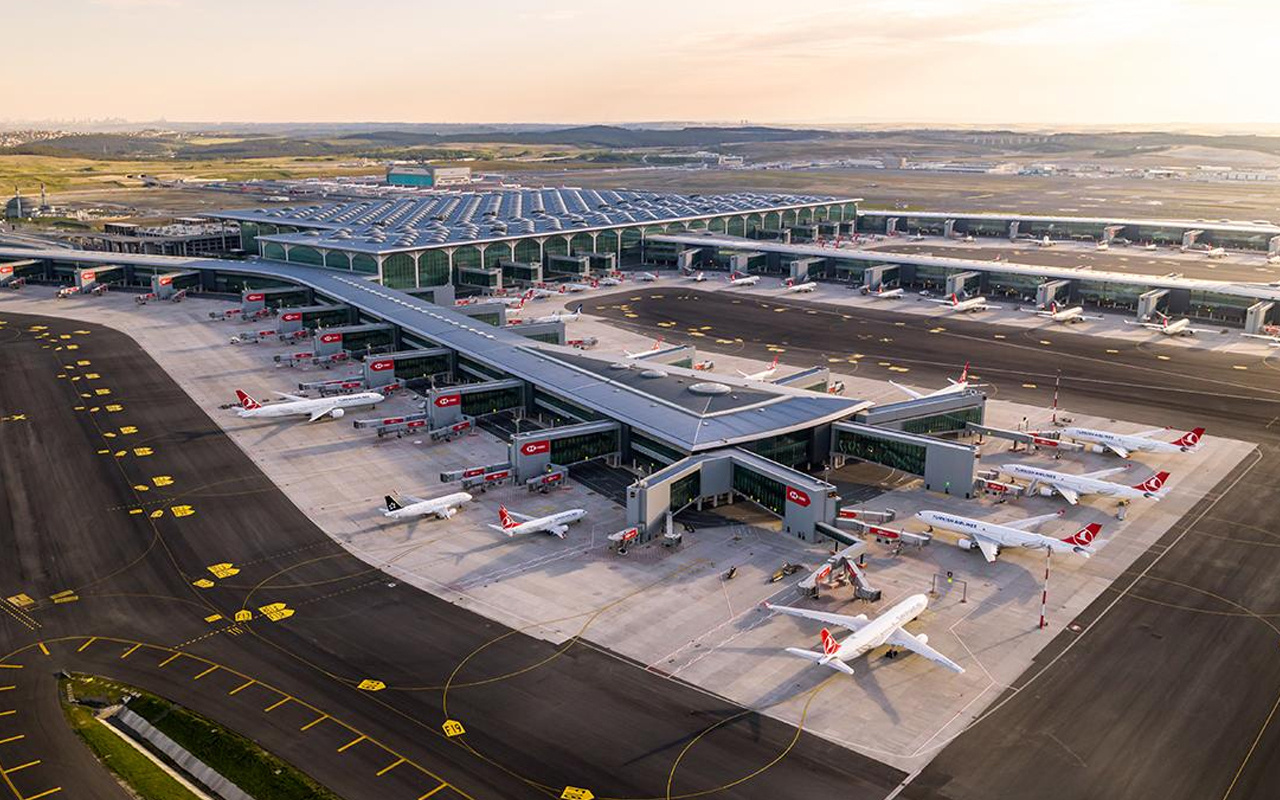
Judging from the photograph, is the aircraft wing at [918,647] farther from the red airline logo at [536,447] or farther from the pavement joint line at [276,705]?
the red airline logo at [536,447]

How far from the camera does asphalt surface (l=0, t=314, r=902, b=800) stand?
4697 cm

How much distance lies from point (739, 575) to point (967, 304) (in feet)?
367

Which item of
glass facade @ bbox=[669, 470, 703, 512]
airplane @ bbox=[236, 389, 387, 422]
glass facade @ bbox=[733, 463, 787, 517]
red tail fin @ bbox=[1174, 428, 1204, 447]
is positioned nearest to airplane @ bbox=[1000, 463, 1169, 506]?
red tail fin @ bbox=[1174, 428, 1204, 447]

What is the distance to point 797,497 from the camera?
7400 centimetres

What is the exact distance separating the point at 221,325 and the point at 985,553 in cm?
13007

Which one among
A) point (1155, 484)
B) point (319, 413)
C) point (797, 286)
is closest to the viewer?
point (1155, 484)

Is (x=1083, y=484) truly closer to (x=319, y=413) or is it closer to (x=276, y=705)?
(x=276, y=705)

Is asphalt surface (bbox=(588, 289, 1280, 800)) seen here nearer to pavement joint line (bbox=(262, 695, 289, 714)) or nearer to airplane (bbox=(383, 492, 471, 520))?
pavement joint line (bbox=(262, 695, 289, 714))

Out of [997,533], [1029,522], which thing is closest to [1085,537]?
[1029,522]

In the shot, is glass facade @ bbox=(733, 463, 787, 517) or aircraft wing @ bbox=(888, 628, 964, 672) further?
glass facade @ bbox=(733, 463, 787, 517)

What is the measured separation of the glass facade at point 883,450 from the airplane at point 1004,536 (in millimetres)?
9539

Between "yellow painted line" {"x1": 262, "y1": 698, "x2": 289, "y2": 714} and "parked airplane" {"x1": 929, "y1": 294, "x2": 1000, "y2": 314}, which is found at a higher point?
"parked airplane" {"x1": 929, "y1": 294, "x2": 1000, "y2": 314}

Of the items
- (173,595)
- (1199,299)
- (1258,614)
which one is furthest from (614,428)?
(1199,299)

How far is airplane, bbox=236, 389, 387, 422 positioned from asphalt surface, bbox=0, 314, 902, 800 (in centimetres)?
Answer: 1651
